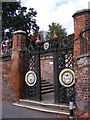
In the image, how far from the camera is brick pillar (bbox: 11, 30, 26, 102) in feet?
29.6

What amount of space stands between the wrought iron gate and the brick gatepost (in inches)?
38.2

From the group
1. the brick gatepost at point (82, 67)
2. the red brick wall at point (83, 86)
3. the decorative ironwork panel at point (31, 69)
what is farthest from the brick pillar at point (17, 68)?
the red brick wall at point (83, 86)

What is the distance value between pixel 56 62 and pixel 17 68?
2.48 metres

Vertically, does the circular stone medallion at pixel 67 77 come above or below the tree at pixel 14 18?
below

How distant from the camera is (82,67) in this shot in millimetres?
5504

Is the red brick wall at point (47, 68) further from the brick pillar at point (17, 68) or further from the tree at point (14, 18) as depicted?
the tree at point (14, 18)

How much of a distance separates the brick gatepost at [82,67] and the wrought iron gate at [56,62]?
970mm

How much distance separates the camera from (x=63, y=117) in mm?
6461

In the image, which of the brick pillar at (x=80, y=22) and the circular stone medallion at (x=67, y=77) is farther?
the circular stone medallion at (x=67, y=77)

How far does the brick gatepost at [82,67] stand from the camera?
17.3 ft

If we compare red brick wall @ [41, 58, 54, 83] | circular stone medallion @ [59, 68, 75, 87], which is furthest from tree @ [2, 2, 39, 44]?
circular stone medallion @ [59, 68, 75, 87]

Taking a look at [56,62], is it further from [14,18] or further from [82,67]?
[14,18]

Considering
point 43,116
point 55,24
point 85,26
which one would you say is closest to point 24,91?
point 43,116

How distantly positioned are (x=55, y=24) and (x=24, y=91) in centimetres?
2410
